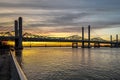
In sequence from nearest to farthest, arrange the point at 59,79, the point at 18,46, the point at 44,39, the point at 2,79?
the point at 2,79
the point at 59,79
the point at 18,46
the point at 44,39

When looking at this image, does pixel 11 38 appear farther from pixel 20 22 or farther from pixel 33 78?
pixel 33 78

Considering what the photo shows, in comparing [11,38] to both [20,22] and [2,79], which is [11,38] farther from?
[2,79]

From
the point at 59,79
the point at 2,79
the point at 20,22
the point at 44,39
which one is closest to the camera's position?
the point at 2,79

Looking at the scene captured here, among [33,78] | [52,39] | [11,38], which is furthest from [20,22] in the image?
[33,78]

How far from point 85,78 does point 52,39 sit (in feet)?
433

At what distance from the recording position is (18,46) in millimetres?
134875

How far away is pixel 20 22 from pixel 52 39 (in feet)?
87.4

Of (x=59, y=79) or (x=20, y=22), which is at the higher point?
(x=20, y=22)

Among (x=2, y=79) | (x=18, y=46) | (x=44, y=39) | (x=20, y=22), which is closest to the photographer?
(x=2, y=79)

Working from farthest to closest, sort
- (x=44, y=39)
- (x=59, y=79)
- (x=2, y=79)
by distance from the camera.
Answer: (x=44, y=39), (x=59, y=79), (x=2, y=79)

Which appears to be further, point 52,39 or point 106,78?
point 52,39

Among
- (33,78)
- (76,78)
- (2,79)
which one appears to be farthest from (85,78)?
(2,79)

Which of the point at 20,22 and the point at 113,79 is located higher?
the point at 20,22

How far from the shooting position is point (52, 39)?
526 ft
